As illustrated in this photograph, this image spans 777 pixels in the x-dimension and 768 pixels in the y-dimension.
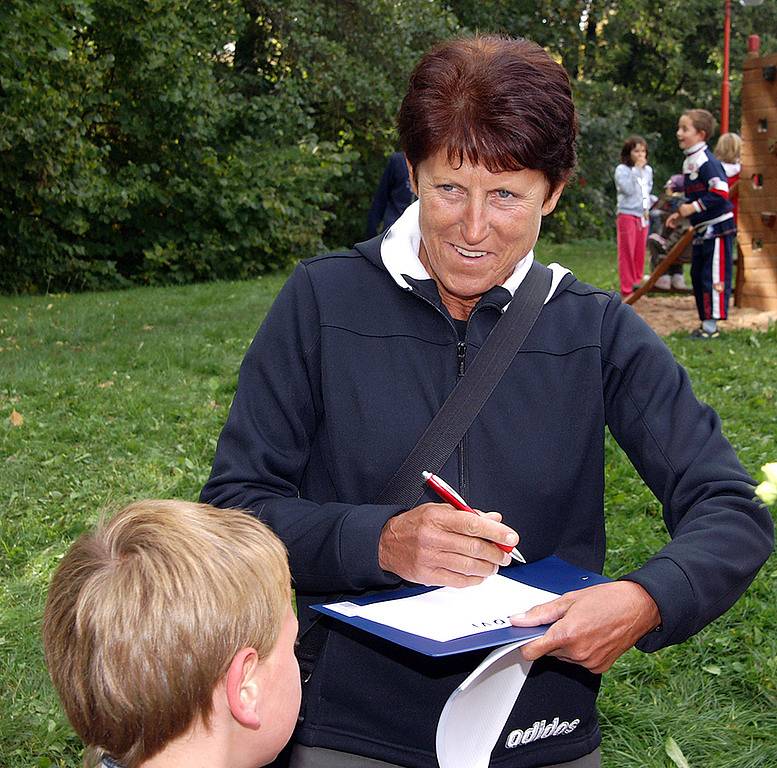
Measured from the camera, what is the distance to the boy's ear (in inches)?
73.1

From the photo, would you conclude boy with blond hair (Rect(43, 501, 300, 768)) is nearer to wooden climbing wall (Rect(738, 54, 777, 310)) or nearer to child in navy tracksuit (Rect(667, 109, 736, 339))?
child in navy tracksuit (Rect(667, 109, 736, 339))

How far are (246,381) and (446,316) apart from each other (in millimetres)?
449

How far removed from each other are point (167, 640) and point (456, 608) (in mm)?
580

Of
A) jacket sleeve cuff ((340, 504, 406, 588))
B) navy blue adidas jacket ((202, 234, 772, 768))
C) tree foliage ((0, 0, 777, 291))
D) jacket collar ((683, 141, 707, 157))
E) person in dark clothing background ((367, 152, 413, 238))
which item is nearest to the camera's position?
jacket sleeve cuff ((340, 504, 406, 588))

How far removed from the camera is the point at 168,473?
677 cm

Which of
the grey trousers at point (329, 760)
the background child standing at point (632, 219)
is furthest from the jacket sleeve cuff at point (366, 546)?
the background child standing at point (632, 219)

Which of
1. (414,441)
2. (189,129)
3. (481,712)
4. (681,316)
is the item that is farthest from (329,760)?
(189,129)

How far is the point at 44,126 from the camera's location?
586 inches

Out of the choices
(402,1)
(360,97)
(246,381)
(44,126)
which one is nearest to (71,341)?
(44,126)

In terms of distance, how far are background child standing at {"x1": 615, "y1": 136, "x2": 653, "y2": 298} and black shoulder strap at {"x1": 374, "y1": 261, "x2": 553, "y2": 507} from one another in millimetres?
12567

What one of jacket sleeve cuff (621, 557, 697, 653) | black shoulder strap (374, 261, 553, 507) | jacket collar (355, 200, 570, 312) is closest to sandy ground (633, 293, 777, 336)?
jacket collar (355, 200, 570, 312)

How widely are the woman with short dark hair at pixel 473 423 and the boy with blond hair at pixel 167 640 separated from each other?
0.35 m

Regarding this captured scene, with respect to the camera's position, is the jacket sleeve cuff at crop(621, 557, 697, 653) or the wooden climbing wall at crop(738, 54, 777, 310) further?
the wooden climbing wall at crop(738, 54, 777, 310)

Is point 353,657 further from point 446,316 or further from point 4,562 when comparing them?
point 4,562
